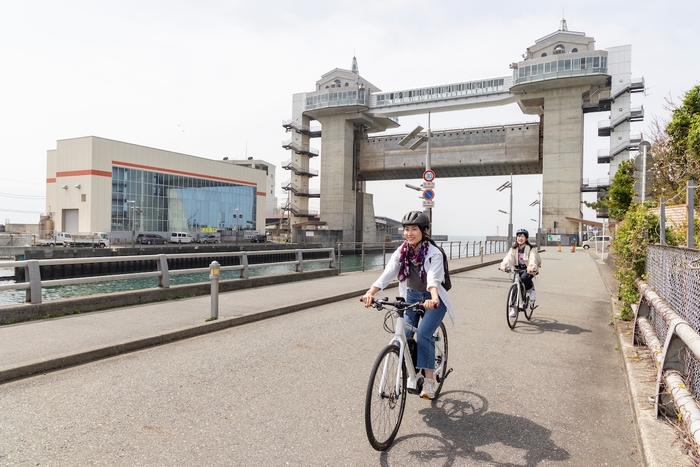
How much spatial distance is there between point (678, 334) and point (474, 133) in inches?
2800

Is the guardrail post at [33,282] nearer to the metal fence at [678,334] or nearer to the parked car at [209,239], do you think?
the metal fence at [678,334]

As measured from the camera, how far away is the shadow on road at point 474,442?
11.4 feet

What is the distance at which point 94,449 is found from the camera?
139 inches

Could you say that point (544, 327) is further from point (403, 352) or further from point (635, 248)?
point (403, 352)

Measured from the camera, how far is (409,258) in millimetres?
4410

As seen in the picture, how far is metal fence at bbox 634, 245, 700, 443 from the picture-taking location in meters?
3.27

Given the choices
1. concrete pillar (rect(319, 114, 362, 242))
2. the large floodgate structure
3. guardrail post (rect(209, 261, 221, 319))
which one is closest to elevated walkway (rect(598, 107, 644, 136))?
the large floodgate structure

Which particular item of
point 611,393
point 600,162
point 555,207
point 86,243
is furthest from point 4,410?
point 600,162

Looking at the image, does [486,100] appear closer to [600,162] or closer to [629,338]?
[600,162]

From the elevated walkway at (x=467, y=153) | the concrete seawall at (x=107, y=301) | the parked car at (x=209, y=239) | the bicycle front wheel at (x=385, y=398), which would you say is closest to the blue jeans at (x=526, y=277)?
the bicycle front wheel at (x=385, y=398)

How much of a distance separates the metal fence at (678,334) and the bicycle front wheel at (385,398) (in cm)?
199

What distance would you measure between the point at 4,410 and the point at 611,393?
6.15 meters

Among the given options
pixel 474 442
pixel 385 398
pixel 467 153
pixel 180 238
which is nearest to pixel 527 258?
pixel 474 442

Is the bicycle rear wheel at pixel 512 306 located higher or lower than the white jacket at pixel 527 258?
lower
